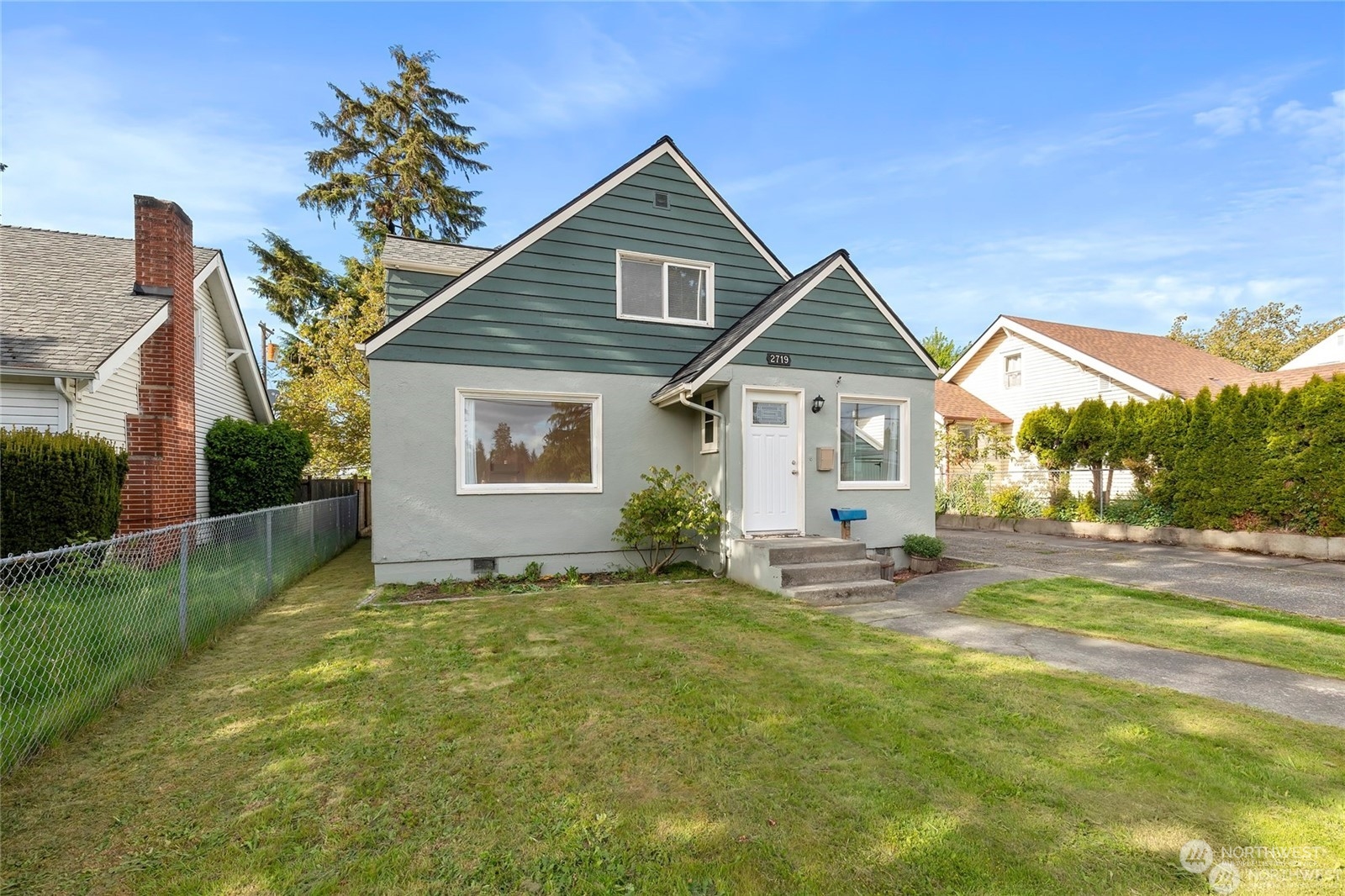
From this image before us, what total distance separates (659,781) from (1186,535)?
15326 millimetres

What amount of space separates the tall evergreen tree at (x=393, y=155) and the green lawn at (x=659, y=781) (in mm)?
24919

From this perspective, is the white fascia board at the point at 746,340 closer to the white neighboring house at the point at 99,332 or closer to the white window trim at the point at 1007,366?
the white neighboring house at the point at 99,332

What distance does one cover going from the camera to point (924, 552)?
944cm

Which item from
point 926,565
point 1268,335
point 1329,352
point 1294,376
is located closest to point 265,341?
point 926,565

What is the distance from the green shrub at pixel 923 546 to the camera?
9398mm

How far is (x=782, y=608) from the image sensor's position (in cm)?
676

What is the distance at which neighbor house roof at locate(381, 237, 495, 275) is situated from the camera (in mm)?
10281

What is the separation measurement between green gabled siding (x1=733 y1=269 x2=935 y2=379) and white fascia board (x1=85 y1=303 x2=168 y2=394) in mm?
9255

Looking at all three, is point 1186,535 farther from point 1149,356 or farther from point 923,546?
point 1149,356

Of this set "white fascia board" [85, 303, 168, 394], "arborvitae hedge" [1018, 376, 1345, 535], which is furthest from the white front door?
"arborvitae hedge" [1018, 376, 1345, 535]

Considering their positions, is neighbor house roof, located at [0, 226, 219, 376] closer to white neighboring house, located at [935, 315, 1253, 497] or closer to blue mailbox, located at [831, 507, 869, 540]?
blue mailbox, located at [831, 507, 869, 540]

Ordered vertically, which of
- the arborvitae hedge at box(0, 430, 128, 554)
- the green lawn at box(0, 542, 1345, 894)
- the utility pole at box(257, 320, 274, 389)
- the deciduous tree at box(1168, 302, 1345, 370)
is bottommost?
the green lawn at box(0, 542, 1345, 894)

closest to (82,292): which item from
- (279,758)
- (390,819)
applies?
(279,758)

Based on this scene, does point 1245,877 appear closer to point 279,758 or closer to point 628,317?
point 279,758
